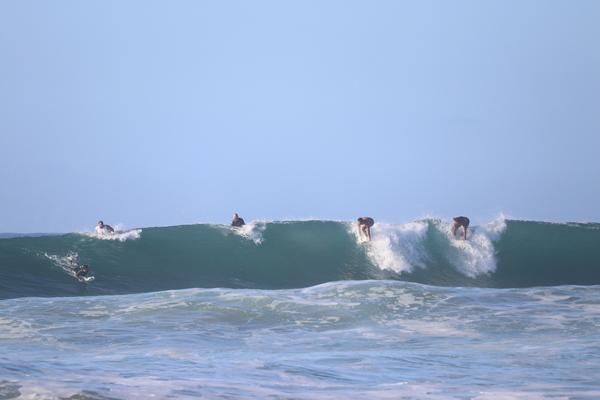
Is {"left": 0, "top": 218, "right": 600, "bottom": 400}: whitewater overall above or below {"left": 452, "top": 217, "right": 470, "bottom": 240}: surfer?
below

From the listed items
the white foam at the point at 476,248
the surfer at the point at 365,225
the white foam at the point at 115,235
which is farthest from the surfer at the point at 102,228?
the white foam at the point at 476,248

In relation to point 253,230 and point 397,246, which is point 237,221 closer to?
point 253,230

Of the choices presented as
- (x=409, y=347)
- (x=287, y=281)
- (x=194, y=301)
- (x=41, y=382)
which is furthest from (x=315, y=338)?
(x=287, y=281)

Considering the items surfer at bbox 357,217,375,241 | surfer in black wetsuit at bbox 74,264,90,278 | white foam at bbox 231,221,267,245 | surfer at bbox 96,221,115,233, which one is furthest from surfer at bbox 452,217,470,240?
surfer in black wetsuit at bbox 74,264,90,278

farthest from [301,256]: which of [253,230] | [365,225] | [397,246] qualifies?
[397,246]

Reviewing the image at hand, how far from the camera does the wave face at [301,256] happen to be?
23531 millimetres

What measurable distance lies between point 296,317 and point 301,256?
13962 millimetres

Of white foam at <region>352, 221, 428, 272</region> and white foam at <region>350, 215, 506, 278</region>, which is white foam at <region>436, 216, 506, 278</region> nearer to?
white foam at <region>350, 215, 506, 278</region>

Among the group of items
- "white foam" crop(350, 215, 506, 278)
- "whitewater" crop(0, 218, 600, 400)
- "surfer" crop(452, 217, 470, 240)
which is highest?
"surfer" crop(452, 217, 470, 240)

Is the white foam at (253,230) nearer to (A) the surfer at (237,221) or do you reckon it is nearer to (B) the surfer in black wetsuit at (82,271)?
(A) the surfer at (237,221)

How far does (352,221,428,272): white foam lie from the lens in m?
27.8

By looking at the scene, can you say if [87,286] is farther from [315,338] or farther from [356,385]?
[356,385]

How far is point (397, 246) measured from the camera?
2855cm

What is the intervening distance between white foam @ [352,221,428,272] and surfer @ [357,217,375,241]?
0.15 metres
